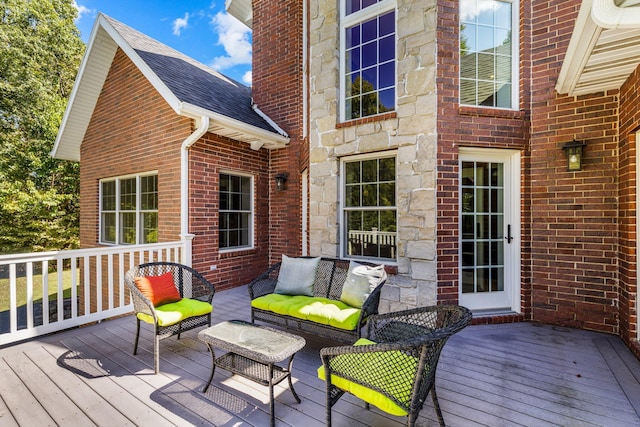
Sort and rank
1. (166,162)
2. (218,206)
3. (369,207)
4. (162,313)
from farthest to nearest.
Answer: (218,206), (166,162), (369,207), (162,313)

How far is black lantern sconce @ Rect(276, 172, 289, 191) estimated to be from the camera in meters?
6.23

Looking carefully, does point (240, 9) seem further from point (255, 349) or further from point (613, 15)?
point (255, 349)

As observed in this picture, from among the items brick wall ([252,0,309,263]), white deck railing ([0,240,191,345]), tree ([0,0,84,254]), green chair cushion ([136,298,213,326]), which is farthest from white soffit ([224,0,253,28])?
tree ([0,0,84,254])

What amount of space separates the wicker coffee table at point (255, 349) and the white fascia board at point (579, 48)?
11.2 ft

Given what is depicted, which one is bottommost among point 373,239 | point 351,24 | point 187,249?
point 187,249

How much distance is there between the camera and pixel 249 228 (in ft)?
20.8

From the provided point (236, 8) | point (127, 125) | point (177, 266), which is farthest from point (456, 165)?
point (236, 8)

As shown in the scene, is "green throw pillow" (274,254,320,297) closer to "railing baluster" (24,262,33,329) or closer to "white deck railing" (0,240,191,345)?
"white deck railing" (0,240,191,345)

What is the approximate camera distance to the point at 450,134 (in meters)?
4.00

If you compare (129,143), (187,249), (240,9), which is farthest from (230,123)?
(240,9)

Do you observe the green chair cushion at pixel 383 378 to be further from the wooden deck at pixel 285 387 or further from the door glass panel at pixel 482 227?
the door glass panel at pixel 482 227

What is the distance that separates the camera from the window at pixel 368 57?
4418 mm

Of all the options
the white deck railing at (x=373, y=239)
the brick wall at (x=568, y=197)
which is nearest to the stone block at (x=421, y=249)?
the white deck railing at (x=373, y=239)

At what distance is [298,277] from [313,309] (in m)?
0.69
